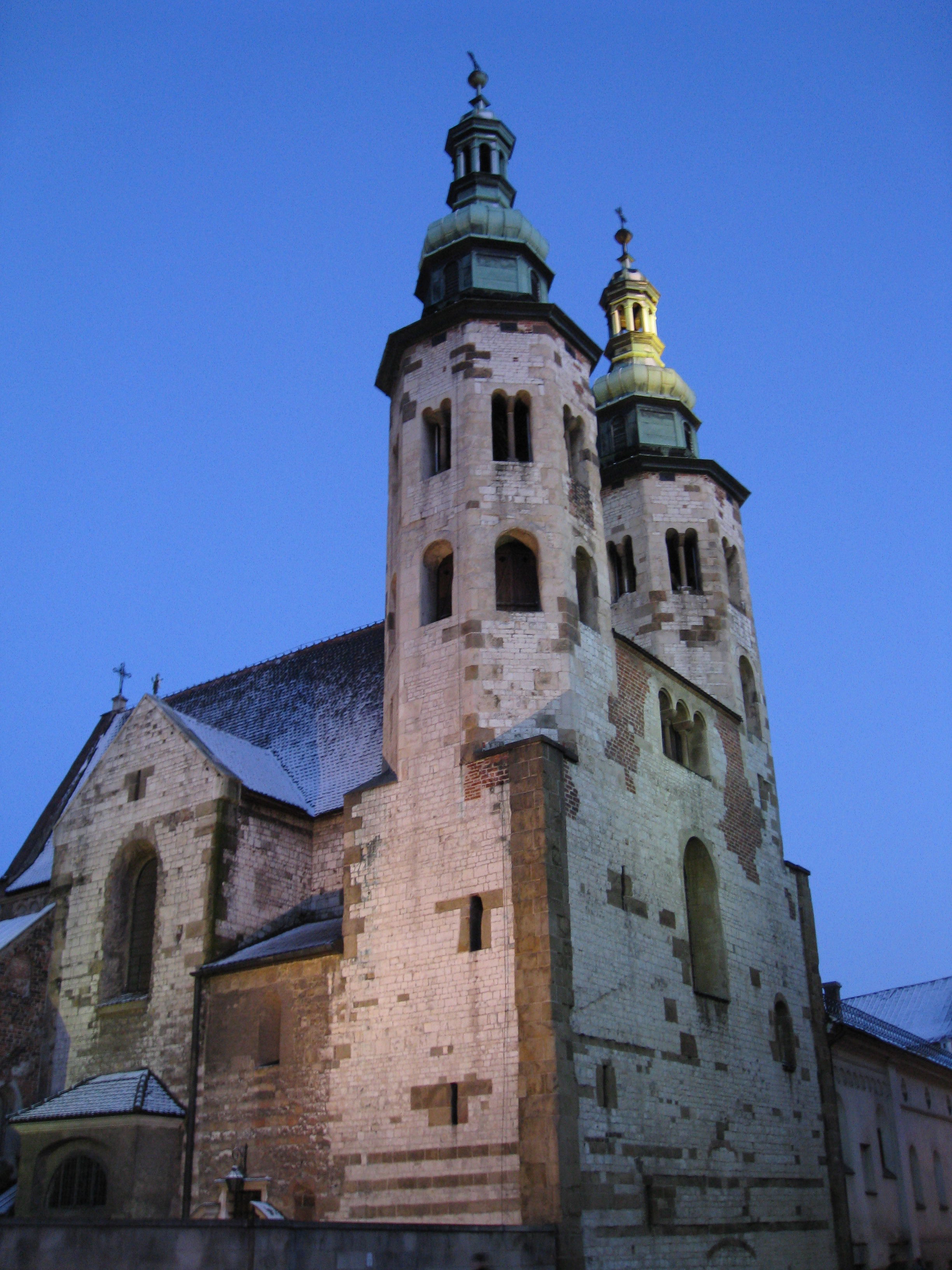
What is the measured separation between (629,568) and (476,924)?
14.6 m

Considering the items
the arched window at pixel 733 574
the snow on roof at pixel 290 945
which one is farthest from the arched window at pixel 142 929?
the arched window at pixel 733 574

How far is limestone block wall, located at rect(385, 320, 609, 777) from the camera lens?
853 inches

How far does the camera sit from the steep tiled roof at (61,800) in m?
32.1

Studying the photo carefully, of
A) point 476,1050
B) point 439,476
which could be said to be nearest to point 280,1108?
point 476,1050

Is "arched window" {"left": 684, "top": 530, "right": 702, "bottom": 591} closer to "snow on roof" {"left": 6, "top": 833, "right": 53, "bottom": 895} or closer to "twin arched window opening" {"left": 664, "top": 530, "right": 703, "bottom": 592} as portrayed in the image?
"twin arched window opening" {"left": 664, "top": 530, "right": 703, "bottom": 592}

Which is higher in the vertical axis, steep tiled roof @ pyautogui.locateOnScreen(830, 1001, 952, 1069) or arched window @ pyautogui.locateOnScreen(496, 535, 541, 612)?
arched window @ pyautogui.locateOnScreen(496, 535, 541, 612)

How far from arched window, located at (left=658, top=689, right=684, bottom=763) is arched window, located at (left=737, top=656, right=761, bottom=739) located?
4161 mm

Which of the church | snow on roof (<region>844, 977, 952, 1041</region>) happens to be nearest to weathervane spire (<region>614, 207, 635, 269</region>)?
the church

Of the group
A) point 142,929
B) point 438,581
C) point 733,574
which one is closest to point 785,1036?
point 733,574

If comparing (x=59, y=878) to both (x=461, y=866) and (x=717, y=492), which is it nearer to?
(x=461, y=866)

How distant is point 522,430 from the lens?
2505cm

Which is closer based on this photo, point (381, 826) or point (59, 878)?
point (381, 826)

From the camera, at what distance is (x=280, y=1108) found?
67.9 ft

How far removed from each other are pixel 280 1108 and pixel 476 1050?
4.45 m
